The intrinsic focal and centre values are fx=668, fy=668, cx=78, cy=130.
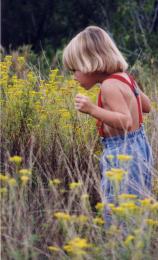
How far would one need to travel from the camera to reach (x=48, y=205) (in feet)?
10.4

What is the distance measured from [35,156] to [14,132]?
0.26 metres

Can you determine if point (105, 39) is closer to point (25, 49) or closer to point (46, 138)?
point (46, 138)

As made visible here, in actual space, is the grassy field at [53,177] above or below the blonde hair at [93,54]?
below

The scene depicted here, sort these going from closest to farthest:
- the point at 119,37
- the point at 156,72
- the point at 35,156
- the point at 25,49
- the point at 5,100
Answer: the point at 35,156 → the point at 5,100 → the point at 156,72 → the point at 25,49 → the point at 119,37

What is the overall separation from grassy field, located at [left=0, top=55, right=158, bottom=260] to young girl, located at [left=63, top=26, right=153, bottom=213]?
0.41 ft

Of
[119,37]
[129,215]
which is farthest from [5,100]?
[119,37]

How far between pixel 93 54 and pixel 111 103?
32cm

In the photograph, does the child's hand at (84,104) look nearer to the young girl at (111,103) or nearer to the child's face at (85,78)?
the young girl at (111,103)

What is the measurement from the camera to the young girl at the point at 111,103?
341 centimetres

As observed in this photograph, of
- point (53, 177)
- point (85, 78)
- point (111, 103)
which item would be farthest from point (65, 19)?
point (111, 103)

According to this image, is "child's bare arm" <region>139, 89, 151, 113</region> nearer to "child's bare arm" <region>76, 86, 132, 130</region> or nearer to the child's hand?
"child's bare arm" <region>76, 86, 132, 130</region>

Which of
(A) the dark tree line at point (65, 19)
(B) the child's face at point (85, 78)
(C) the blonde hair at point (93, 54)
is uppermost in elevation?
(A) the dark tree line at point (65, 19)

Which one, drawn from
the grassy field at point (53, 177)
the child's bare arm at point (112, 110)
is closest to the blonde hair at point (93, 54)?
the child's bare arm at point (112, 110)

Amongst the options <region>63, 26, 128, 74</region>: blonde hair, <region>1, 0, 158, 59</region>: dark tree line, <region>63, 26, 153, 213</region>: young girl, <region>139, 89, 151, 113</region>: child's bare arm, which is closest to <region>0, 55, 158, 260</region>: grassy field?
<region>63, 26, 153, 213</region>: young girl
